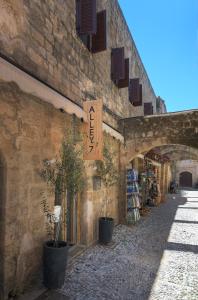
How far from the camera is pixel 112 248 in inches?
231

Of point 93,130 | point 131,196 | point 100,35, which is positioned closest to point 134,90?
point 131,196

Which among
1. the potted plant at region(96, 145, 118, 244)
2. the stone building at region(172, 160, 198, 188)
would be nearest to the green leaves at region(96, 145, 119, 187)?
the potted plant at region(96, 145, 118, 244)

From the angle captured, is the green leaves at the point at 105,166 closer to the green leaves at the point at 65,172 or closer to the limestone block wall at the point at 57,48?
the limestone block wall at the point at 57,48

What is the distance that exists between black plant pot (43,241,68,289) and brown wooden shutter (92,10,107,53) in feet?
15.0

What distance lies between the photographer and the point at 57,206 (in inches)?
166

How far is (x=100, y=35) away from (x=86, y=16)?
0.75 metres

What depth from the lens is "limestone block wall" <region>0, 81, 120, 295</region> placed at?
3326 mm

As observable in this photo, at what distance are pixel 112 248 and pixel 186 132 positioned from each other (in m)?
3.77

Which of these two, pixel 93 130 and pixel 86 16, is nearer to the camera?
pixel 93 130

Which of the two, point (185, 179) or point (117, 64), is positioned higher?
point (117, 64)

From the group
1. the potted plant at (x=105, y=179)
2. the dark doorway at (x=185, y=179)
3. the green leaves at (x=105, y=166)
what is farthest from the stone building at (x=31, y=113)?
the dark doorway at (x=185, y=179)

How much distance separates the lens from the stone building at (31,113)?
3.33 metres

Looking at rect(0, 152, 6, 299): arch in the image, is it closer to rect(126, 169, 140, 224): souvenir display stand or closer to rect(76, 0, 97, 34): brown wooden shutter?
rect(76, 0, 97, 34): brown wooden shutter

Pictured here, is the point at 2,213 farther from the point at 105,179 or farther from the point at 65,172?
the point at 105,179
